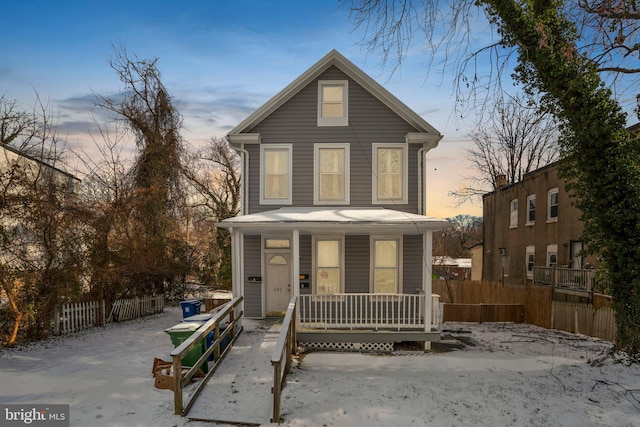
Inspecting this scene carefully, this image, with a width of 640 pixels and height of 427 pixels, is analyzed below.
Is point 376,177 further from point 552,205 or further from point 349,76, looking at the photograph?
point 552,205

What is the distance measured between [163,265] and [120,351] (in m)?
5.92

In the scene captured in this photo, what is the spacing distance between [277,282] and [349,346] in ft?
9.86

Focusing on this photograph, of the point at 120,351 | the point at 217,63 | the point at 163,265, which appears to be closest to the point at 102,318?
the point at 163,265

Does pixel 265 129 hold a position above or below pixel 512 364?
above

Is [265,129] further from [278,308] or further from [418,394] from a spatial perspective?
[418,394]

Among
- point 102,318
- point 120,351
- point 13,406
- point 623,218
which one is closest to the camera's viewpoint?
point 13,406

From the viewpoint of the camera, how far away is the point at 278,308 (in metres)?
10.8

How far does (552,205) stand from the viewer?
16.4 meters

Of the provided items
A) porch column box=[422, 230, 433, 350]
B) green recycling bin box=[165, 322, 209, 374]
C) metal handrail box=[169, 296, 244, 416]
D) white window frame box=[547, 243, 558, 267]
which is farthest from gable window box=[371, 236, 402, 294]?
white window frame box=[547, 243, 558, 267]

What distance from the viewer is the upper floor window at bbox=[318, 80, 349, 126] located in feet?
35.6

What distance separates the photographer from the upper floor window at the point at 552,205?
16156 mm

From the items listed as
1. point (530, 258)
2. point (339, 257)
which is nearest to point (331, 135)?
point (339, 257)

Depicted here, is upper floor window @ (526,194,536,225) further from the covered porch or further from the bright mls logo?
the bright mls logo

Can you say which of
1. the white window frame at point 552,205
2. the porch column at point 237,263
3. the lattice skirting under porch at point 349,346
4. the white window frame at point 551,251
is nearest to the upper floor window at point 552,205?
the white window frame at point 552,205
